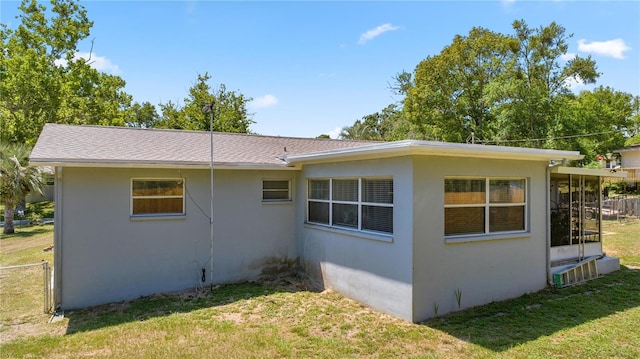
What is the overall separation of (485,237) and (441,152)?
2128 millimetres

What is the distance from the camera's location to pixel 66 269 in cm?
761

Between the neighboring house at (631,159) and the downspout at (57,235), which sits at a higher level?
the neighboring house at (631,159)

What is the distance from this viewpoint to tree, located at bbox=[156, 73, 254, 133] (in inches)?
1293

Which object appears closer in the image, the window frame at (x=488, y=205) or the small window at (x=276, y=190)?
the window frame at (x=488, y=205)

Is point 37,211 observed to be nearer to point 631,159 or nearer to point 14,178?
point 14,178

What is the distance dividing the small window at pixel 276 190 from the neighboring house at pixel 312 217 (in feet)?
0.09

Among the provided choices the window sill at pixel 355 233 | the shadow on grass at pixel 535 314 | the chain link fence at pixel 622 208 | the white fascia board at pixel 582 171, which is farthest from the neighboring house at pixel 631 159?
the window sill at pixel 355 233

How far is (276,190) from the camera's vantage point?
10062 millimetres

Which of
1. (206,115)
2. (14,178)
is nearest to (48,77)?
(14,178)

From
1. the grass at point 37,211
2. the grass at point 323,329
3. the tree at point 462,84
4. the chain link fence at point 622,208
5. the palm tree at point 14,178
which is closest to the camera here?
the grass at point 323,329

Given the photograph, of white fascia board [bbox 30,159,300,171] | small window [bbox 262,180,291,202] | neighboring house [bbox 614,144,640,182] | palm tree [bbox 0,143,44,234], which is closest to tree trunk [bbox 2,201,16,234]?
palm tree [bbox 0,143,44,234]

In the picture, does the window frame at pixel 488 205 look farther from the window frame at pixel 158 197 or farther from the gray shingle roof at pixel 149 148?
the window frame at pixel 158 197

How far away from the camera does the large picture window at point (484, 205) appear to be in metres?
7.03

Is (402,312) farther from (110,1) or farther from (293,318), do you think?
(110,1)
